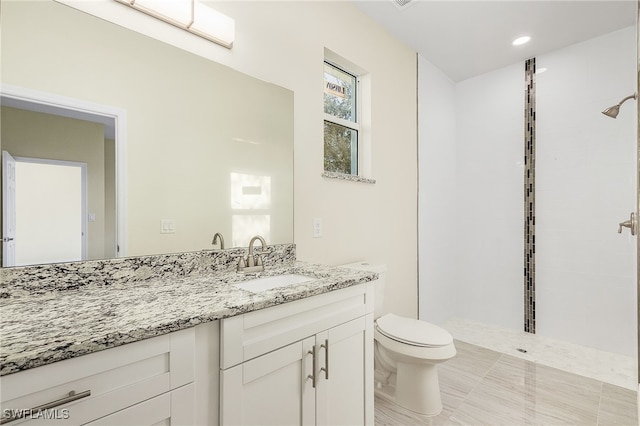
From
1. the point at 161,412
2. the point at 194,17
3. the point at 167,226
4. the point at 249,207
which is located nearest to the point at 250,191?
the point at 249,207

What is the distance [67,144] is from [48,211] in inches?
9.3

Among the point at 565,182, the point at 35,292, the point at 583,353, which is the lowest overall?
the point at 583,353

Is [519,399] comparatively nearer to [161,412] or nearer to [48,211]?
[161,412]

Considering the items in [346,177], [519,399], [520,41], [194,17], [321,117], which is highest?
[520,41]

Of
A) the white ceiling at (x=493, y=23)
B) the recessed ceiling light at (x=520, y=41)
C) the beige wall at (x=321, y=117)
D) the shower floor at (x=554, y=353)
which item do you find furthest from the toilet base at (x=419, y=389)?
the recessed ceiling light at (x=520, y=41)

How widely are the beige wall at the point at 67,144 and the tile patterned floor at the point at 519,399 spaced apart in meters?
1.69

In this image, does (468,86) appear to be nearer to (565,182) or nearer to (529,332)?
(565,182)

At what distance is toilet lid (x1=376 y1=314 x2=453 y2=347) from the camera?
168 cm

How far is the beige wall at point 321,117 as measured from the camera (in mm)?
1603

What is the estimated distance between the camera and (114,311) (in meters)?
0.83

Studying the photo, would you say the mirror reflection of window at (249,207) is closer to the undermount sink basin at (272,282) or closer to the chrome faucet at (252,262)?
the chrome faucet at (252,262)

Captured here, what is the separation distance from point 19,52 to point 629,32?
375cm

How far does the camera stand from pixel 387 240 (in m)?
2.44

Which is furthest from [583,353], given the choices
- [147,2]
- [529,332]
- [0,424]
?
[147,2]
